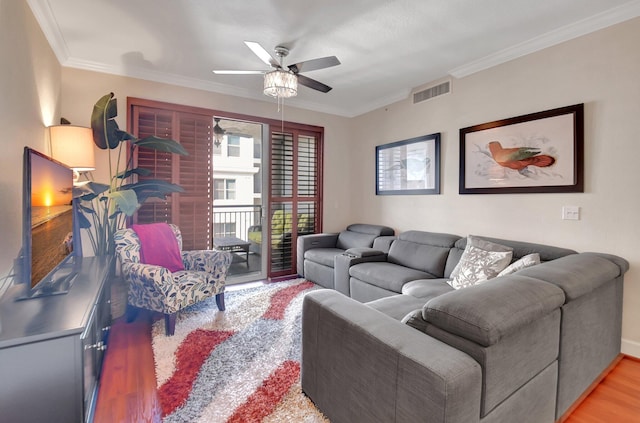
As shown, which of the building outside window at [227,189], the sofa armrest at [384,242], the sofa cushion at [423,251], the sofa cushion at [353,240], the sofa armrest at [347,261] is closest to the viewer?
the sofa cushion at [423,251]

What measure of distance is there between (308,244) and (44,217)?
3210 mm

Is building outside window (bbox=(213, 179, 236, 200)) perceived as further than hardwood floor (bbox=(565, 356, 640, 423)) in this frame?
Yes

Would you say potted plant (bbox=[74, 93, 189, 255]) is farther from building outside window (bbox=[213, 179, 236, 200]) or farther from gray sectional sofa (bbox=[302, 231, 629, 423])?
building outside window (bbox=[213, 179, 236, 200])

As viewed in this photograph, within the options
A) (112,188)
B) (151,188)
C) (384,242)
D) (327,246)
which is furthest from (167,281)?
(384,242)

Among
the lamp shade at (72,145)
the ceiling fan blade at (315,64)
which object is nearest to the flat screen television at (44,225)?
the lamp shade at (72,145)

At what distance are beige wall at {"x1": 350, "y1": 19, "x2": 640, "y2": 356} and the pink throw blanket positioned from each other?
3053 millimetres

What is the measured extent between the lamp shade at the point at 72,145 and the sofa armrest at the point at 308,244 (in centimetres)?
270

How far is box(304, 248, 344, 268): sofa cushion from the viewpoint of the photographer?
13.0 ft

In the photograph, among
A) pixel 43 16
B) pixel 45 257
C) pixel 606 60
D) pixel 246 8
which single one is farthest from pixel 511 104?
pixel 43 16

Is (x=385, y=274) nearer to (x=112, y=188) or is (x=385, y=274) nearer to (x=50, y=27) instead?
(x=112, y=188)

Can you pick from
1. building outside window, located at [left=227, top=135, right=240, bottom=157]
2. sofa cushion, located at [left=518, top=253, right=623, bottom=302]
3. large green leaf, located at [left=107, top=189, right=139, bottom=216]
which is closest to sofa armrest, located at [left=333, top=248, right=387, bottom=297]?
sofa cushion, located at [left=518, top=253, right=623, bottom=302]

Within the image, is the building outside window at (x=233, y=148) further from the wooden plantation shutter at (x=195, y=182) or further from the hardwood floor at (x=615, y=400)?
the hardwood floor at (x=615, y=400)

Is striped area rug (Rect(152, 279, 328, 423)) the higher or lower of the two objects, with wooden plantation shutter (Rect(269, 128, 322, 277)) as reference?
lower

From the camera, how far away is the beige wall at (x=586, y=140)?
2303mm
